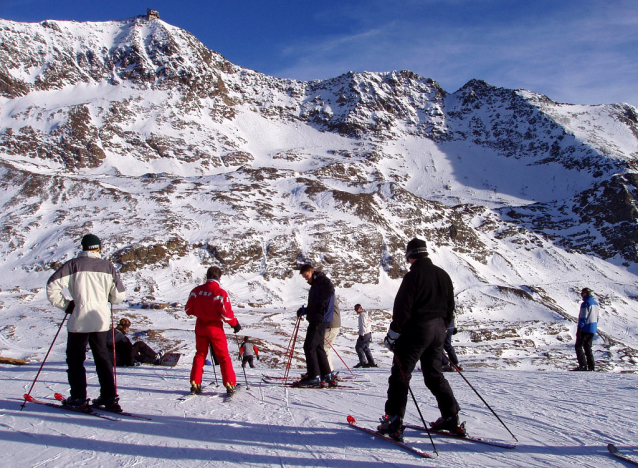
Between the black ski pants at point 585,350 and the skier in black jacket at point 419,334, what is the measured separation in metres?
9.34

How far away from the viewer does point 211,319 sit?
6113mm

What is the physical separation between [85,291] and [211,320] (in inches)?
69.2

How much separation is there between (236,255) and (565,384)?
39.0 metres

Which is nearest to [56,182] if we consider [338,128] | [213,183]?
[213,183]

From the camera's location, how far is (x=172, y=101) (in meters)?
124

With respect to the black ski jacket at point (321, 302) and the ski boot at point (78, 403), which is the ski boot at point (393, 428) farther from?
the ski boot at point (78, 403)

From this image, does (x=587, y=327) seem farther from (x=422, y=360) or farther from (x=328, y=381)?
(x=422, y=360)

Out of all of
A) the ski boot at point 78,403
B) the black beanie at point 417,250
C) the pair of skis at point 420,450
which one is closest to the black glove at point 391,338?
the black beanie at point 417,250

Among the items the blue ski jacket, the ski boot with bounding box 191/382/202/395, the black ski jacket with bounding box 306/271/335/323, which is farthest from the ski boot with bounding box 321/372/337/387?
the blue ski jacket

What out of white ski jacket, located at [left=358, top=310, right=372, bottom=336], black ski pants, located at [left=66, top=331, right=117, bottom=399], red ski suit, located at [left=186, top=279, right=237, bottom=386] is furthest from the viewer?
white ski jacket, located at [left=358, top=310, right=372, bottom=336]

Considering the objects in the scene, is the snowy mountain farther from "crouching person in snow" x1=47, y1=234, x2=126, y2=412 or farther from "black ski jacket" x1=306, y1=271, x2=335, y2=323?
"black ski jacket" x1=306, y1=271, x2=335, y2=323

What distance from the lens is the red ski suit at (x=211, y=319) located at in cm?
605

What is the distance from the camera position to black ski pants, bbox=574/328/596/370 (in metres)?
11.5

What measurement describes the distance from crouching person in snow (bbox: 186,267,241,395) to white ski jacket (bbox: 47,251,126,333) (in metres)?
1.22
